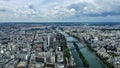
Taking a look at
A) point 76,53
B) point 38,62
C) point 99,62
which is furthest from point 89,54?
point 38,62

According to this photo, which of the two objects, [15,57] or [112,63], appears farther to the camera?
[15,57]

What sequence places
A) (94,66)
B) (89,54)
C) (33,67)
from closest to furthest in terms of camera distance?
(33,67)
(94,66)
(89,54)

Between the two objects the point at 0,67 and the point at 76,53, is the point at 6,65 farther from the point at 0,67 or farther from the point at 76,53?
the point at 76,53

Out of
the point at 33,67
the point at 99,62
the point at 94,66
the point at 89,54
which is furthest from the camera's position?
the point at 89,54

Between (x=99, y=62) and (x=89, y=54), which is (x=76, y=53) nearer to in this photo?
(x=89, y=54)

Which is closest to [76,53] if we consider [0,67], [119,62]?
[119,62]

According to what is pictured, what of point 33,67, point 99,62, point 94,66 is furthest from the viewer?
point 99,62

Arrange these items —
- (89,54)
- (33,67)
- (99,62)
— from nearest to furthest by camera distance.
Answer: (33,67), (99,62), (89,54)

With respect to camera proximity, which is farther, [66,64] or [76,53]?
[76,53]

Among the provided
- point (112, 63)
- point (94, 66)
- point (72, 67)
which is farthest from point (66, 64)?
point (112, 63)
